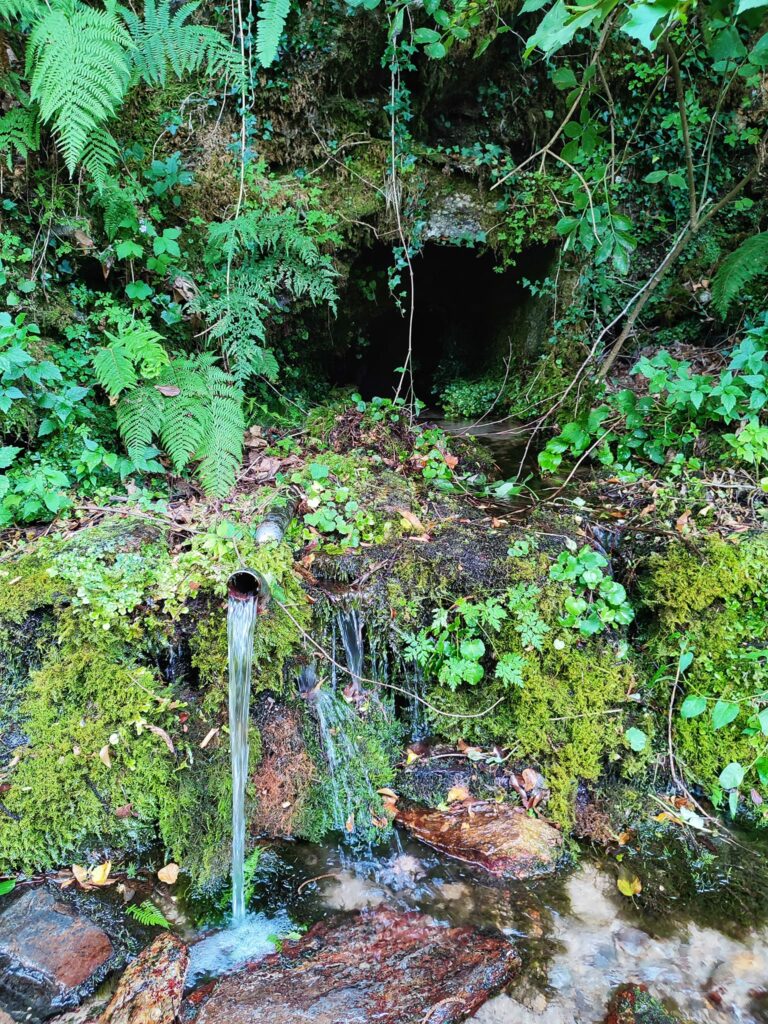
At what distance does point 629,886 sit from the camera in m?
2.88

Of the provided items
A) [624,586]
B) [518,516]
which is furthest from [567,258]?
[624,586]

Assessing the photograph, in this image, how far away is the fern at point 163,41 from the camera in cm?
356

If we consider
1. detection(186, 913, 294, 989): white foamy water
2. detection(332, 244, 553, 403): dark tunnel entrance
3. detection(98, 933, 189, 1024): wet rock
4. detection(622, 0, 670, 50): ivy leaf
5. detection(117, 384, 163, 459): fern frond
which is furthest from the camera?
detection(332, 244, 553, 403): dark tunnel entrance

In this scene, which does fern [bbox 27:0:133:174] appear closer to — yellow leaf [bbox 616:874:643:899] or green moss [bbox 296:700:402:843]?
green moss [bbox 296:700:402:843]

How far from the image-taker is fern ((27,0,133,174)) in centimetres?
306

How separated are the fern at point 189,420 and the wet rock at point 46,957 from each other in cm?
235

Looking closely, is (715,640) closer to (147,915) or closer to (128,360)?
(147,915)

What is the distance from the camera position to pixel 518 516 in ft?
12.3

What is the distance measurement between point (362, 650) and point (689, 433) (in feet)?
8.99

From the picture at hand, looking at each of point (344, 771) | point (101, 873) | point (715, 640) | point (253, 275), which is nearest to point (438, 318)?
point (253, 275)

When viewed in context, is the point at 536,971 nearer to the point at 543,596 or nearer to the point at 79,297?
the point at 543,596

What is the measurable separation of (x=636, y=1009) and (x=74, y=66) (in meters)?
5.59

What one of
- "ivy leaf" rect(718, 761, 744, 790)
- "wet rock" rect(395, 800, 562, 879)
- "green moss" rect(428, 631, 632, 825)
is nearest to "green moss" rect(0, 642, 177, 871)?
"wet rock" rect(395, 800, 562, 879)

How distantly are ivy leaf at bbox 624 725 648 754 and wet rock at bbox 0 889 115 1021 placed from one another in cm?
289
